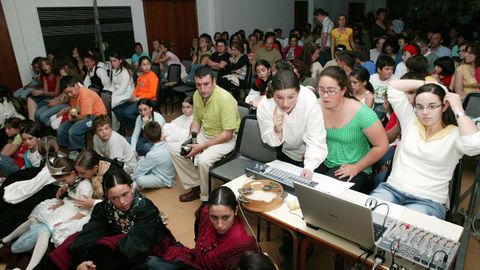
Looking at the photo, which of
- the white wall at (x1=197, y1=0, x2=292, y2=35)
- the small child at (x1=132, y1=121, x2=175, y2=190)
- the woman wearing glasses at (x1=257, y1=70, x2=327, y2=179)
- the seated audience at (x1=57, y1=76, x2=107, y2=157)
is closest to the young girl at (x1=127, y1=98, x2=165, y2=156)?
the small child at (x1=132, y1=121, x2=175, y2=190)

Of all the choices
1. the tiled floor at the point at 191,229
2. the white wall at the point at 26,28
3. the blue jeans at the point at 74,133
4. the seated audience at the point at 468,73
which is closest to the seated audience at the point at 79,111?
the blue jeans at the point at 74,133

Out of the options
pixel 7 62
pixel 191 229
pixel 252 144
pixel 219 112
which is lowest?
pixel 191 229

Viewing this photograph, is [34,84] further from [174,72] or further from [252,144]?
[252,144]

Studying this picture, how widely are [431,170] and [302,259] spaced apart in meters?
0.88

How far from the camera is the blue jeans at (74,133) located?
A: 3957 mm

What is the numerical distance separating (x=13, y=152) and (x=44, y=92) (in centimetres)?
186

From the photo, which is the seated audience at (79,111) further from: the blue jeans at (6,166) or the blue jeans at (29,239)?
the blue jeans at (29,239)

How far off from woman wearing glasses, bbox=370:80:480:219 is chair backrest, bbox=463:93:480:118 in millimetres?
1320

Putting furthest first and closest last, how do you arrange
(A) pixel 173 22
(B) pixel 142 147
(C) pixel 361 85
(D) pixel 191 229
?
(A) pixel 173 22 → (B) pixel 142 147 → (C) pixel 361 85 → (D) pixel 191 229

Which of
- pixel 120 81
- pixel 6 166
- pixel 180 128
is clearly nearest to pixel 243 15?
pixel 120 81

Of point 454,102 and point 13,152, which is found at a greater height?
point 454,102

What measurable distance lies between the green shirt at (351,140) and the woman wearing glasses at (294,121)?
0.10 metres

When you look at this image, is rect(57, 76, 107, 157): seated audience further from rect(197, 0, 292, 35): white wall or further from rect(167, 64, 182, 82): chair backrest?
rect(197, 0, 292, 35): white wall

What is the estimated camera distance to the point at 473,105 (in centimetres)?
296
